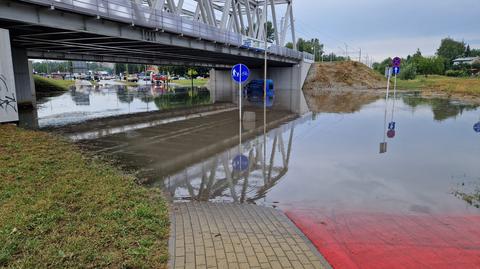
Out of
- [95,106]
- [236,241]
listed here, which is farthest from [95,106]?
[236,241]

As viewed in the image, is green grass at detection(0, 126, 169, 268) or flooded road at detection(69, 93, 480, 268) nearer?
green grass at detection(0, 126, 169, 268)

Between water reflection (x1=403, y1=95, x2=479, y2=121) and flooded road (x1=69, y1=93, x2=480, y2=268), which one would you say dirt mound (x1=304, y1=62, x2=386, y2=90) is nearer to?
water reflection (x1=403, y1=95, x2=479, y2=121)

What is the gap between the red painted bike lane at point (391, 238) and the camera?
14.2ft

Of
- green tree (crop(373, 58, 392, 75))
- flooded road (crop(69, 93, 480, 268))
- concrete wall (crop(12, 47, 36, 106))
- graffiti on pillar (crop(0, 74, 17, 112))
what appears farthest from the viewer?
green tree (crop(373, 58, 392, 75))

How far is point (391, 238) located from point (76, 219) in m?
4.86

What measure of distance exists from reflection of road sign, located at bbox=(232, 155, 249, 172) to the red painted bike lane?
10.2 ft

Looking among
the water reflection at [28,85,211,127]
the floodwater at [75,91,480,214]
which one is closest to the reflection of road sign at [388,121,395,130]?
the floodwater at [75,91,480,214]

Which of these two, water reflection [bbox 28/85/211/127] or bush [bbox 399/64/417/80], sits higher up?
bush [bbox 399/64/417/80]

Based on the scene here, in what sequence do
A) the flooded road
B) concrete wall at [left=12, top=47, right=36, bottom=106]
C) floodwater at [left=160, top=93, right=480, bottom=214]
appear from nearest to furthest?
the flooded road
floodwater at [left=160, top=93, right=480, bottom=214]
concrete wall at [left=12, top=47, right=36, bottom=106]

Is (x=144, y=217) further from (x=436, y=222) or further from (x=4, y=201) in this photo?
(x=436, y=222)

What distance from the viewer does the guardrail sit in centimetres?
1697

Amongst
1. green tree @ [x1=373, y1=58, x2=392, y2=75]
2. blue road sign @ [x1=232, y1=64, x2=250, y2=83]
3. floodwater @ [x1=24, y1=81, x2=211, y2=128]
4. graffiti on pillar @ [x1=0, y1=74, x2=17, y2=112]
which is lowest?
floodwater @ [x1=24, y1=81, x2=211, y2=128]

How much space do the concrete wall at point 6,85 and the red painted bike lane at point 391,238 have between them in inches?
556

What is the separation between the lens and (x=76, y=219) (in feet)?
15.8
